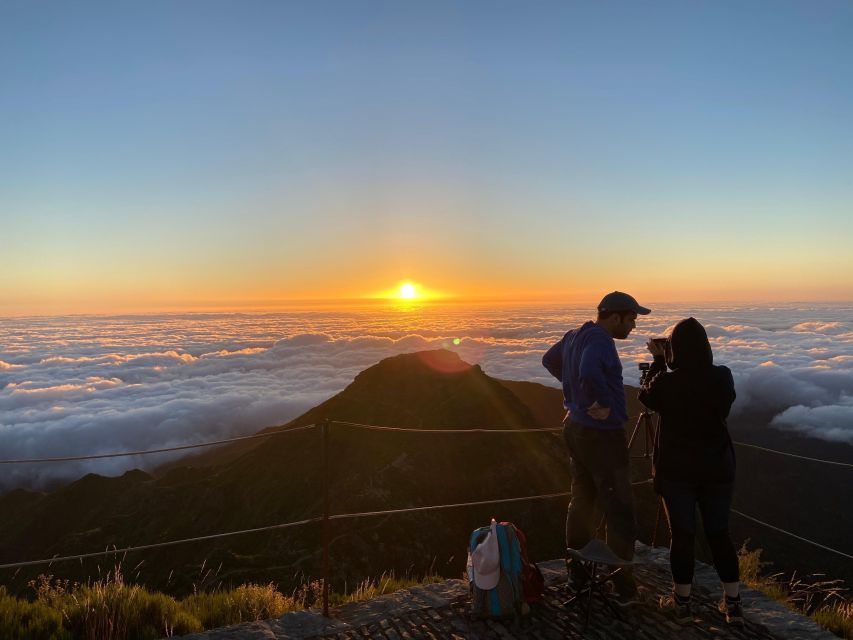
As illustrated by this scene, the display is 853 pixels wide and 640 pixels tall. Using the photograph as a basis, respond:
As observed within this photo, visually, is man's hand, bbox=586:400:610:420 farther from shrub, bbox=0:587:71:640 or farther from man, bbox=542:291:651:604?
shrub, bbox=0:587:71:640

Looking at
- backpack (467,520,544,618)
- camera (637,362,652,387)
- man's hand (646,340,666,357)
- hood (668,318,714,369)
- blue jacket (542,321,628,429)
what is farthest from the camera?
camera (637,362,652,387)

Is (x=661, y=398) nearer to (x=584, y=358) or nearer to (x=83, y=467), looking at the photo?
(x=584, y=358)

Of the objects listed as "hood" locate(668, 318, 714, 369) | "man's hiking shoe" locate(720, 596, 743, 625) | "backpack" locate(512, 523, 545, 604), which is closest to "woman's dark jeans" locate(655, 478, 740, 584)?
"man's hiking shoe" locate(720, 596, 743, 625)

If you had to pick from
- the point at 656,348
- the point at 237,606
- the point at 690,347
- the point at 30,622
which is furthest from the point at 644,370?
the point at 30,622

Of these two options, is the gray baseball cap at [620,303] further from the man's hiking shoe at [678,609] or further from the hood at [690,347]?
the man's hiking shoe at [678,609]

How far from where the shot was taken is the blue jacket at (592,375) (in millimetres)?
4164

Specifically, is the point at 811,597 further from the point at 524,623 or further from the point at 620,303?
the point at 620,303

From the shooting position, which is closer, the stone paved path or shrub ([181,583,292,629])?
the stone paved path

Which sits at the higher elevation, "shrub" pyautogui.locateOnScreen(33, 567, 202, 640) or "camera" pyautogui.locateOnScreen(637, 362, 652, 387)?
"camera" pyautogui.locateOnScreen(637, 362, 652, 387)

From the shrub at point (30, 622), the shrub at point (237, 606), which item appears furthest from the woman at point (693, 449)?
the shrub at point (30, 622)

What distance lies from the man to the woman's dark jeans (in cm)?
30

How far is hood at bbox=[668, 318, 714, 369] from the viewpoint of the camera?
159 inches

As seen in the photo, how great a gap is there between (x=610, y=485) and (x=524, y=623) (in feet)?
4.08

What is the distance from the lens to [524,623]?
13.9 feet
